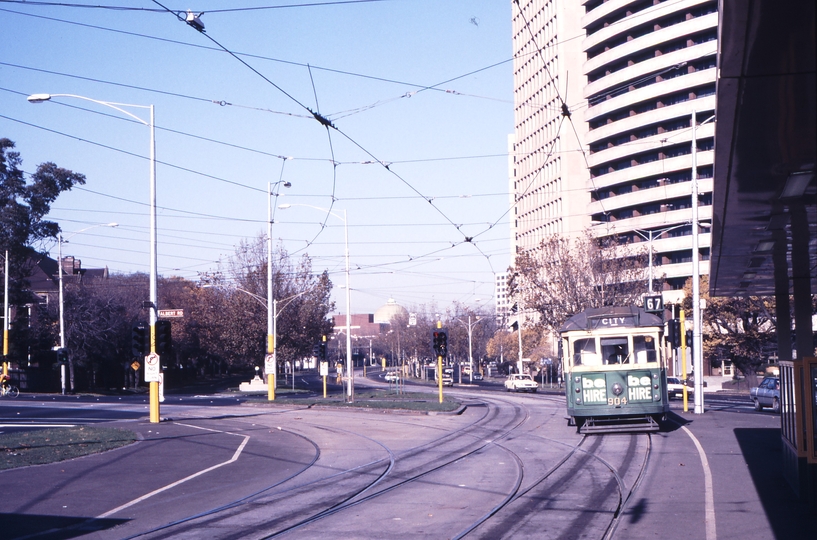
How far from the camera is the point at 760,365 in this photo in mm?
59719

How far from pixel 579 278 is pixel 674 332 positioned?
2549 centimetres

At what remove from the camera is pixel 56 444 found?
18.7 metres

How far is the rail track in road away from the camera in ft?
32.6

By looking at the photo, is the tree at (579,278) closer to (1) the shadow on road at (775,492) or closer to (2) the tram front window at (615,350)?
(2) the tram front window at (615,350)

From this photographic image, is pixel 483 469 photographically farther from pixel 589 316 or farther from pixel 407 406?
pixel 407 406

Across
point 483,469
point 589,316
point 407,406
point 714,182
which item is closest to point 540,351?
point 407,406

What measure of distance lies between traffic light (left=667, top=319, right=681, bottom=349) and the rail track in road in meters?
4.73

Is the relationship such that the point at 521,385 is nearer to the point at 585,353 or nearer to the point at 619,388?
the point at 585,353

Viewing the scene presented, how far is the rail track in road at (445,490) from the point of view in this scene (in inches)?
391

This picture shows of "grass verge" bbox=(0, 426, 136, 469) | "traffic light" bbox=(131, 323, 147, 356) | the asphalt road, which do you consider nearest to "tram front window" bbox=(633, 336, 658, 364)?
the asphalt road

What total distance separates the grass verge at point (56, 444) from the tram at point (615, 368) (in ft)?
37.2

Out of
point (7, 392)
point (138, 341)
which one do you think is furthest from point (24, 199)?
point (138, 341)

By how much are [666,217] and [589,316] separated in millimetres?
54653

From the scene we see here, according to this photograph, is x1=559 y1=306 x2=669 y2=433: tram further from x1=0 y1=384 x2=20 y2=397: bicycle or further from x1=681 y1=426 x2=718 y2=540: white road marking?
x1=0 y1=384 x2=20 y2=397: bicycle
